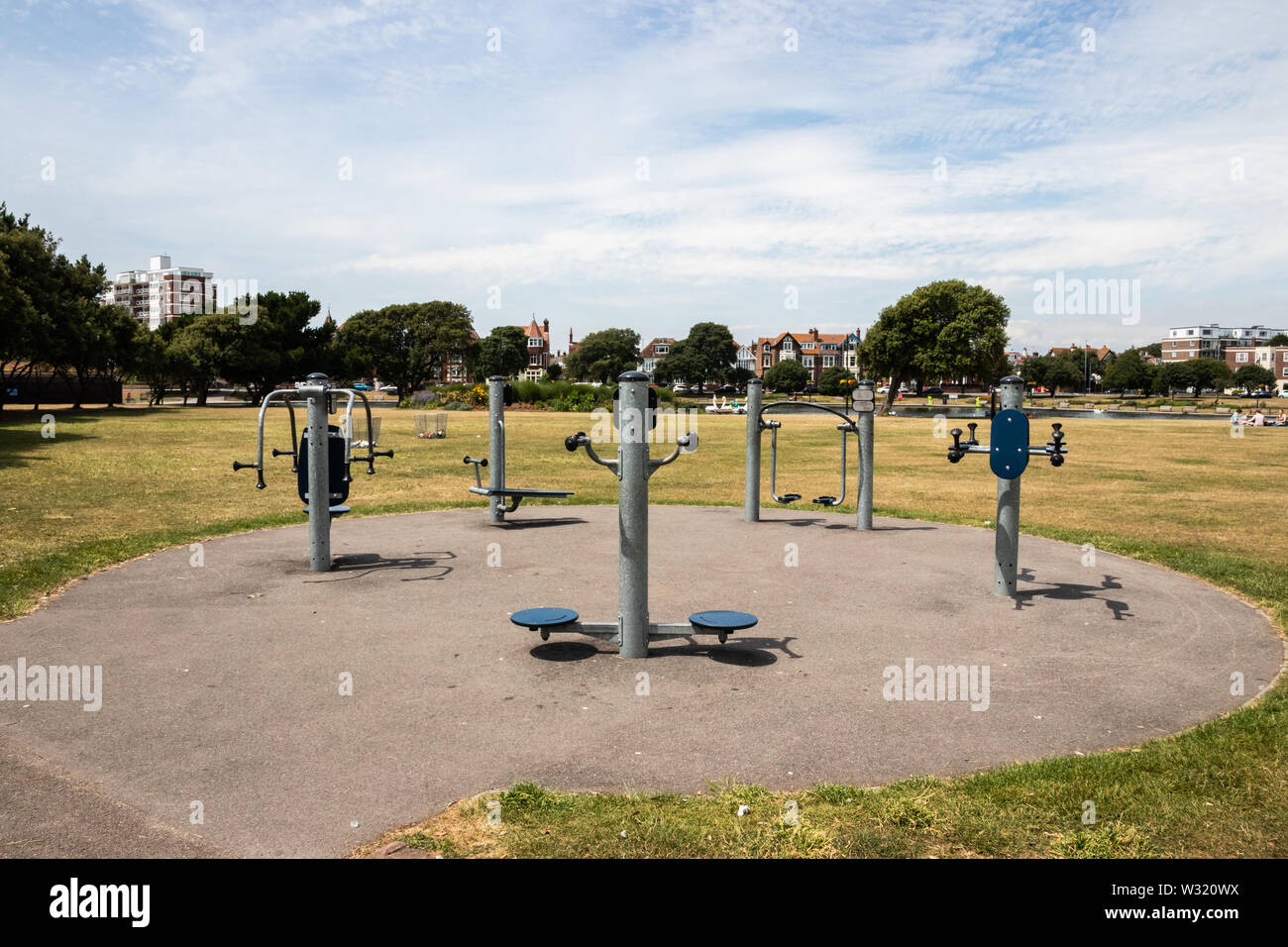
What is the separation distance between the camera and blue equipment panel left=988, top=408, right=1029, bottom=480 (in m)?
7.79

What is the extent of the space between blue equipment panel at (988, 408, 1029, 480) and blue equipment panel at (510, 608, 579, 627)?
4.00 m

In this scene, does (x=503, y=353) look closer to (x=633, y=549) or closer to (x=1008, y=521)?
(x=1008, y=521)

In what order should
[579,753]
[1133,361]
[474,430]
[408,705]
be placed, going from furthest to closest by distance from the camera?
1. [1133,361]
2. [474,430]
3. [408,705]
4. [579,753]

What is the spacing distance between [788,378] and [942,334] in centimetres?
6255

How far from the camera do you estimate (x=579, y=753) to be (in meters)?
4.56

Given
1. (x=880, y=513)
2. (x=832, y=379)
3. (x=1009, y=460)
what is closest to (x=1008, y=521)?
(x=1009, y=460)

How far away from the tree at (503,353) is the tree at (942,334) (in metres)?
48.5

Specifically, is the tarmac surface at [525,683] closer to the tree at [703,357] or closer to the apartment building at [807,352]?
the tree at [703,357]

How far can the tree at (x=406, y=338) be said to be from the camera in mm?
89875

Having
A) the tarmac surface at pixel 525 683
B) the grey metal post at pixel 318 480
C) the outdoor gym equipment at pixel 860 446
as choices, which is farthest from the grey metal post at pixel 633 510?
the outdoor gym equipment at pixel 860 446

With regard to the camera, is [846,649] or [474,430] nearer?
[846,649]

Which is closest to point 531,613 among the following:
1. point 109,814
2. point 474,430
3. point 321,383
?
point 109,814

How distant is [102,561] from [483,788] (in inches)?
287

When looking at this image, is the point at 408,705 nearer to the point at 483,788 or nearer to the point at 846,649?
the point at 483,788
